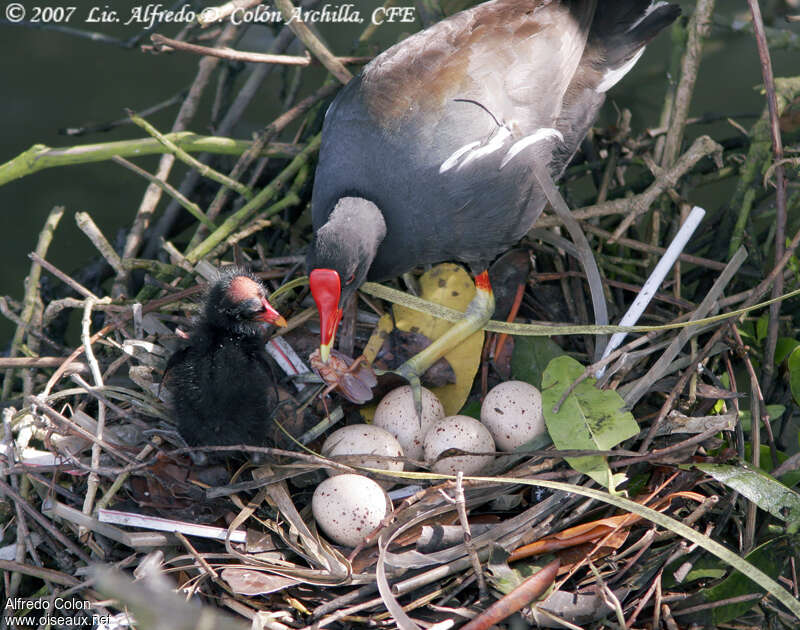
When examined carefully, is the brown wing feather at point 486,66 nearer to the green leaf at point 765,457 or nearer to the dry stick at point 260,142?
the dry stick at point 260,142

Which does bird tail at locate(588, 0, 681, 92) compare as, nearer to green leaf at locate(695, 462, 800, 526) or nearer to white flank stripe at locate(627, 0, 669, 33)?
white flank stripe at locate(627, 0, 669, 33)

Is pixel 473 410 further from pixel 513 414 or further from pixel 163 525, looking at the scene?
pixel 163 525

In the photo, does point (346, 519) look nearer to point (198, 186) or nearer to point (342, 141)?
point (342, 141)

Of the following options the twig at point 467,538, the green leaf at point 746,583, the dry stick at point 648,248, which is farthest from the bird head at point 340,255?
the green leaf at point 746,583

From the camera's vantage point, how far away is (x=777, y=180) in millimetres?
2113

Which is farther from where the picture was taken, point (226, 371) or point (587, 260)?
point (587, 260)

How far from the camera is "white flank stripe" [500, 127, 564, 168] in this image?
2.12m

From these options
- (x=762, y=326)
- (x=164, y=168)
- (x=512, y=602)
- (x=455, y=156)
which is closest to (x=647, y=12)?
(x=455, y=156)

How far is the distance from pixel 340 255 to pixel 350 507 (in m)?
0.69

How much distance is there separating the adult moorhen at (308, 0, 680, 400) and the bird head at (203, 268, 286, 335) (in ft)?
0.54

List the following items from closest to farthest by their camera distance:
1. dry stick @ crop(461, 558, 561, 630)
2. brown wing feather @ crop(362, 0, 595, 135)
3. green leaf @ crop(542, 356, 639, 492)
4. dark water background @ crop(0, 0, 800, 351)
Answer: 1. dry stick @ crop(461, 558, 561, 630)
2. green leaf @ crop(542, 356, 639, 492)
3. brown wing feather @ crop(362, 0, 595, 135)
4. dark water background @ crop(0, 0, 800, 351)

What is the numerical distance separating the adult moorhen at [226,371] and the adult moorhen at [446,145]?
0.65ft

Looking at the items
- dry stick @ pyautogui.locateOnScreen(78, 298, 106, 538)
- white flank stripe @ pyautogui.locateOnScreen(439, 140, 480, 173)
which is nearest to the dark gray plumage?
white flank stripe @ pyautogui.locateOnScreen(439, 140, 480, 173)

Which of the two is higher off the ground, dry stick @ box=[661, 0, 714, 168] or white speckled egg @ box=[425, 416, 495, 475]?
dry stick @ box=[661, 0, 714, 168]
